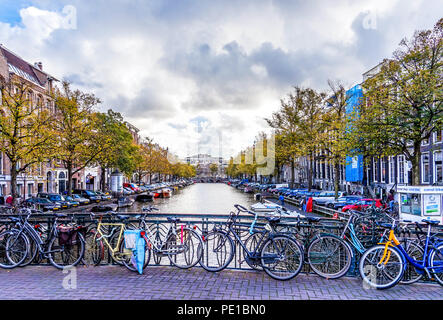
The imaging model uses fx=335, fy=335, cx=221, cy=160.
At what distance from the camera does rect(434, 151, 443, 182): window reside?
31212 mm

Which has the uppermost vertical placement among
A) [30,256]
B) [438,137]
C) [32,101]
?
[32,101]

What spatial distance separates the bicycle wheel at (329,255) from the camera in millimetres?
6414

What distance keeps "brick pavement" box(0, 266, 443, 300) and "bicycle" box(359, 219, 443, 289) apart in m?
0.22

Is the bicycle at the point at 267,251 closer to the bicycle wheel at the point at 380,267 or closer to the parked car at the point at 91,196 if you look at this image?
the bicycle wheel at the point at 380,267

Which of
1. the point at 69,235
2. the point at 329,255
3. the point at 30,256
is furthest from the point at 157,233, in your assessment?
the point at 329,255

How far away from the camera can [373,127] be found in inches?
Result: 904

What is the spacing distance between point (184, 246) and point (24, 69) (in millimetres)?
49916

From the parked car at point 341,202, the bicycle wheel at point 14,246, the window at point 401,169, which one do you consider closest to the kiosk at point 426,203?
the parked car at point 341,202

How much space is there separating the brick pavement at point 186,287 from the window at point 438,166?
30.1 metres

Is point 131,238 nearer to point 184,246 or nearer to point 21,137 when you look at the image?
point 184,246

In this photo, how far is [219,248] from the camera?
699 cm

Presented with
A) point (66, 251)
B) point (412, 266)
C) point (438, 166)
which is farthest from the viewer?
point (438, 166)

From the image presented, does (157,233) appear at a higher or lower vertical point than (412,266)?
higher
